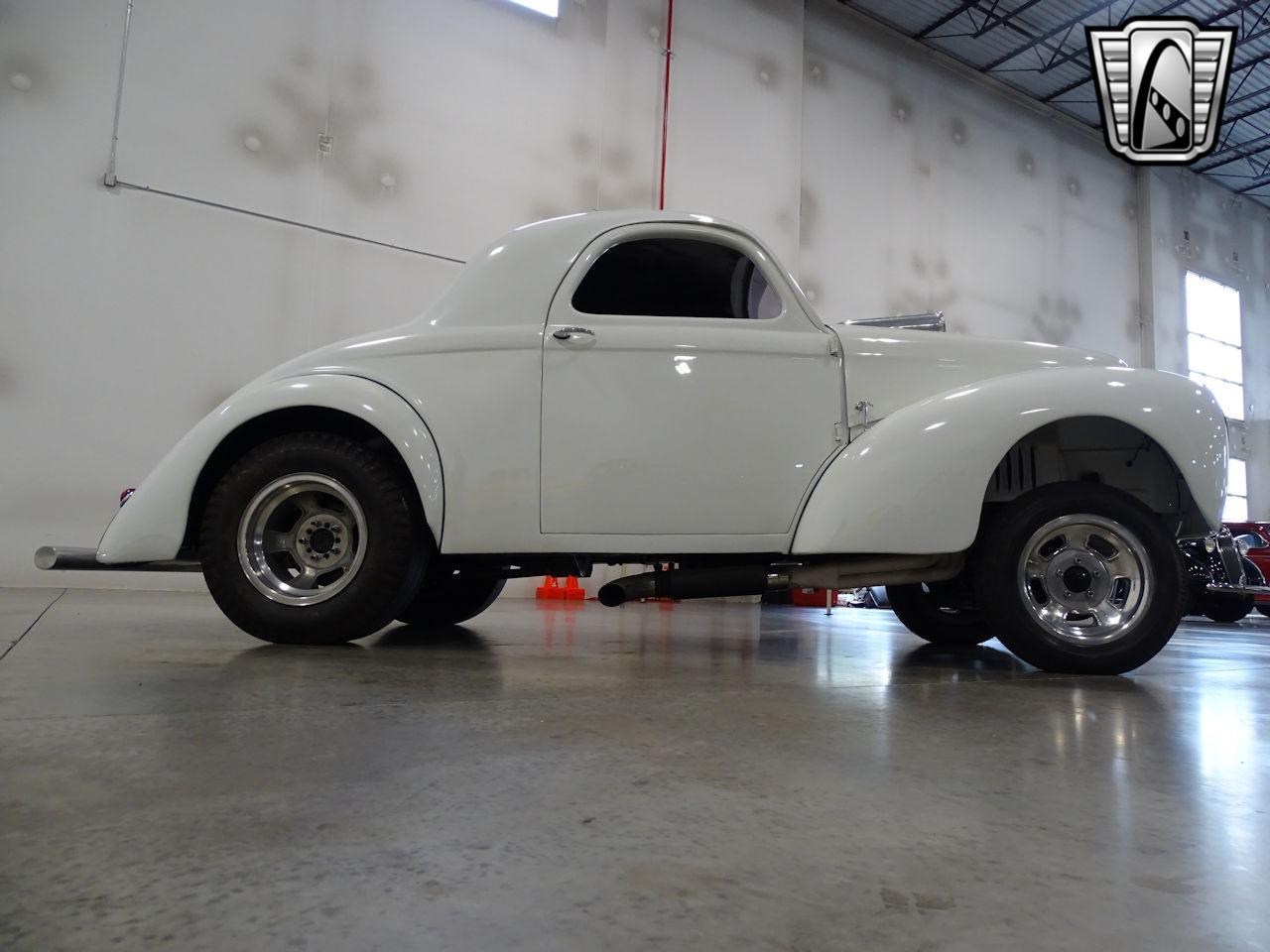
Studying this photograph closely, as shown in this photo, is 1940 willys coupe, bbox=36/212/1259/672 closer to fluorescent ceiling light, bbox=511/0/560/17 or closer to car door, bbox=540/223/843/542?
car door, bbox=540/223/843/542

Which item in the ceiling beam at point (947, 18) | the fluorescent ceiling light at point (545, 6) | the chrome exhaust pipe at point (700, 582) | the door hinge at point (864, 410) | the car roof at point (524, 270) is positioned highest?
the ceiling beam at point (947, 18)

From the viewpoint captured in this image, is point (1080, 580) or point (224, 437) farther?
point (224, 437)

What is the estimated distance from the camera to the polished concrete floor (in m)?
0.71

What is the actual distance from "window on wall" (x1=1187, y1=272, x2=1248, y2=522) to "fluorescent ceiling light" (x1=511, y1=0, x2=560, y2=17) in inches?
559

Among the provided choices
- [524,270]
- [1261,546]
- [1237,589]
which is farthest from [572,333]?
[1261,546]

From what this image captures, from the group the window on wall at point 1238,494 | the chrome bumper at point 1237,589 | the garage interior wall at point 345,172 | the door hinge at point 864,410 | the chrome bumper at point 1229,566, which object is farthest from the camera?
the window on wall at point 1238,494

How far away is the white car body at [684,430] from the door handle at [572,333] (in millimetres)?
17

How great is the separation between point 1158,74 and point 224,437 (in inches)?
429

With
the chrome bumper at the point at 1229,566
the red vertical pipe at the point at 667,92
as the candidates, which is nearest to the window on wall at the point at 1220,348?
the chrome bumper at the point at 1229,566

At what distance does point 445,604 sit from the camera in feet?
12.7

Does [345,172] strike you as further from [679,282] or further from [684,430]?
[684,430]

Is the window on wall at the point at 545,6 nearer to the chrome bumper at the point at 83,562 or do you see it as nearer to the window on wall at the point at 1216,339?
the chrome bumper at the point at 83,562

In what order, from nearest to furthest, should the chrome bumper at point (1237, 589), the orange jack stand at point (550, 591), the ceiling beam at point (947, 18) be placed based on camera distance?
1. the chrome bumper at point (1237, 589)
2. the orange jack stand at point (550, 591)
3. the ceiling beam at point (947, 18)

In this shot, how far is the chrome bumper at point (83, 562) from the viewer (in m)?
2.57
